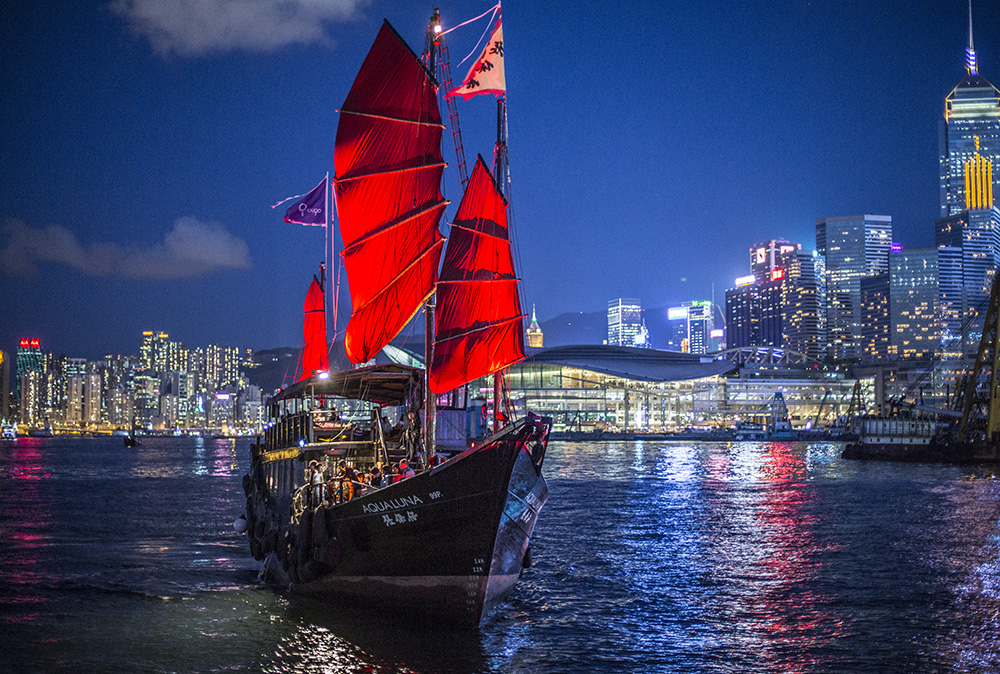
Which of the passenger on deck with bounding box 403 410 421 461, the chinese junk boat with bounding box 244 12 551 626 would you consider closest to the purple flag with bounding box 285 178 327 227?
the chinese junk boat with bounding box 244 12 551 626

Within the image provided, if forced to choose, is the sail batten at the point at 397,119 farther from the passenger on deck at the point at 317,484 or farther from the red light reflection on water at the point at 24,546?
the red light reflection on water at the point at 24,546

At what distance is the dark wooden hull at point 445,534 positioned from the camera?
1925 centimetres

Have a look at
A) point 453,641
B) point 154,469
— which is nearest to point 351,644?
point 453,641

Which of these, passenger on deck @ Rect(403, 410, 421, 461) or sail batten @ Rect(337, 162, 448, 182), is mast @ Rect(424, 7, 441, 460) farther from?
sail batten @ Rect(337, 162, 448, 182)

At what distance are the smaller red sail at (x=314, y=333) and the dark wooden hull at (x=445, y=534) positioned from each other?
2601 centimetres

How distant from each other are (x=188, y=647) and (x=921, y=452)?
85.5m

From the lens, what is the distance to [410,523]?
1961 centimetres

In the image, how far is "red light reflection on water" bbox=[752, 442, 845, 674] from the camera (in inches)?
769

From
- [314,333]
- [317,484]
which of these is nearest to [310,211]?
[314,333]

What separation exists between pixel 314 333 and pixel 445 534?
3128 centimetres

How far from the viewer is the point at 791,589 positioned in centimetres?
2578

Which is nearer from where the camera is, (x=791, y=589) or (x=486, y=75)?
(x=486, y=75)

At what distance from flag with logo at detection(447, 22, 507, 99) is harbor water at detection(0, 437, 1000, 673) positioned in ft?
44.1

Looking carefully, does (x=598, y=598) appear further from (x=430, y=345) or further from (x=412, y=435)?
(x=430, y=345)
